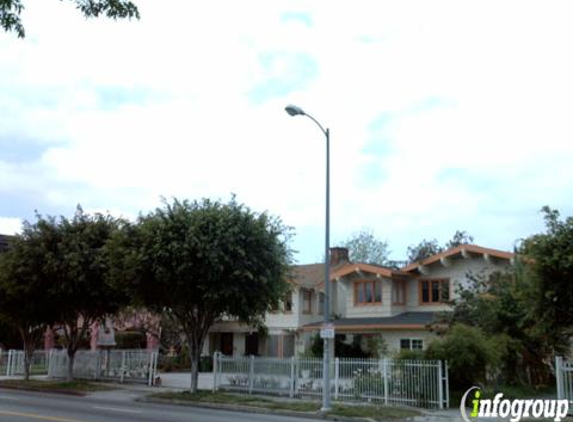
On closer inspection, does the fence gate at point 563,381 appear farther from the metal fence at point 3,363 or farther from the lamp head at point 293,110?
the metal fence at point 3,363

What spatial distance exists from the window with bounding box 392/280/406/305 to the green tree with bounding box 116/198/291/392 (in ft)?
43.5

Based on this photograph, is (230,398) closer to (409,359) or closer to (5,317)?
(409,359)

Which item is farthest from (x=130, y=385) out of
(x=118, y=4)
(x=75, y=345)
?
(x=118, y=4)

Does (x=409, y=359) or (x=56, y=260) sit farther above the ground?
(x=56, y=260)

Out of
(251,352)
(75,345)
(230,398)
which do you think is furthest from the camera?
(251,352)

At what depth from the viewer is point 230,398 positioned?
22219mm

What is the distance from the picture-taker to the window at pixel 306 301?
42250mm

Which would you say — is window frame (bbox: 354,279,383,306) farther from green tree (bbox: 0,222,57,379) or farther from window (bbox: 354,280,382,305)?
green tree (bbox: 0,222,57,379)

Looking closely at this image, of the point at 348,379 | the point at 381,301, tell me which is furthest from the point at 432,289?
the point at 348,379

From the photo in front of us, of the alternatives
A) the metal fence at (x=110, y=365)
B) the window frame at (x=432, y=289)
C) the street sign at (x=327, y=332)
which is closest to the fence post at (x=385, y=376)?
the street sign at (x=327, y=332)

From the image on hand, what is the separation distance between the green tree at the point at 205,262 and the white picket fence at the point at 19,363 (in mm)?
14443

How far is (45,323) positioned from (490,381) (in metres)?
20.0

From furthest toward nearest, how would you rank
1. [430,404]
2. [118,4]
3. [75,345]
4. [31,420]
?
[75,345], [430,404], [31,420], [118,4]

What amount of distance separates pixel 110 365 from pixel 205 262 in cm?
1106
